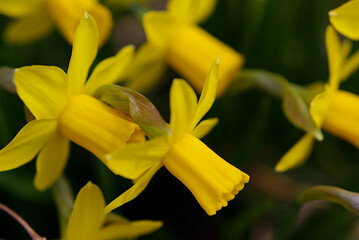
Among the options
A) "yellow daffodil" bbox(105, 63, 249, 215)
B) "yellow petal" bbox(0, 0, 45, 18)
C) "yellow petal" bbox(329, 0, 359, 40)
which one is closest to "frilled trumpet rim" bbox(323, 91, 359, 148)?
"yellow petal" bbox(329, 0, 359, 40)

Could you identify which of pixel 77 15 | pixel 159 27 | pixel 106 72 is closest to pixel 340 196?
pixel 106 72

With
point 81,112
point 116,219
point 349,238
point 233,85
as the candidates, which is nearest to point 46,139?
point 81,112

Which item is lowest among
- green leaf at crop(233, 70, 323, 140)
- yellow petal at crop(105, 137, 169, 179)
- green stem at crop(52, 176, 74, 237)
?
green stem at crop(52, 176, 74, 237)

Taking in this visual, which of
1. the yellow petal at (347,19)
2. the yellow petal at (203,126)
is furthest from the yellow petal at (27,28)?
the yellow petal at (347,19)

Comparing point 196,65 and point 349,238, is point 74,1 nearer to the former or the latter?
point 196,65

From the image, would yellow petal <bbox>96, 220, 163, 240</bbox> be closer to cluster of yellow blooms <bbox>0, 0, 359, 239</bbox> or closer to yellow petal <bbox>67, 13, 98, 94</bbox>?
cluster of yellow blooms <bbox>0, 0, 359, 239</bbox>

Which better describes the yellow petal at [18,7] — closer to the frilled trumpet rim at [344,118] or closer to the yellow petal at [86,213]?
the yellow petal at [86,213]
